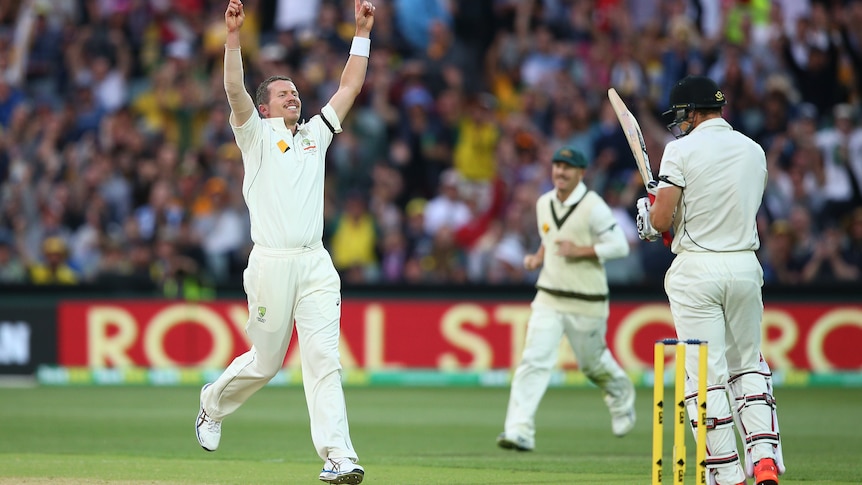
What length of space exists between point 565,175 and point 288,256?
3.90 metres

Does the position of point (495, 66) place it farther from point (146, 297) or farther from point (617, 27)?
point (146, 297)

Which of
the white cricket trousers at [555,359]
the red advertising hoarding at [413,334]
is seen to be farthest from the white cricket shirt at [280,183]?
the red advertising hoarding at [413,334]

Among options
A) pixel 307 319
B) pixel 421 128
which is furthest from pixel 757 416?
pixel 421 128

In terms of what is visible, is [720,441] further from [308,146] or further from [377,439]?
[377,439]

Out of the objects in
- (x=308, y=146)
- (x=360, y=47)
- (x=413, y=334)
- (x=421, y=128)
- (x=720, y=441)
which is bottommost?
(x=413, y=334)

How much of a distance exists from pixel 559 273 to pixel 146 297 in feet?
24.7

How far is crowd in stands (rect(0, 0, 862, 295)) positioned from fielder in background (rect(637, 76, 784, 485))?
893 centimetres

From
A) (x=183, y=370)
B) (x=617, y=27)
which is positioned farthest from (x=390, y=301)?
(x=617, y=27)

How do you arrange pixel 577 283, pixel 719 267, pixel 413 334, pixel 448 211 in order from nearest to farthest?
1. pixel 719 267
2. pixel 577 283
3. pixel 413 334
4. pixel 448 211

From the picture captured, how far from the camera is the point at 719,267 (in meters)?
7.46

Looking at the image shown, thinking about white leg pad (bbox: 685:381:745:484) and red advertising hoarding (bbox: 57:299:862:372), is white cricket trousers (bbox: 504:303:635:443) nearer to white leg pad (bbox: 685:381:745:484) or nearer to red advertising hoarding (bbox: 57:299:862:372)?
white leg pad (bbox: 685:381:745:484)

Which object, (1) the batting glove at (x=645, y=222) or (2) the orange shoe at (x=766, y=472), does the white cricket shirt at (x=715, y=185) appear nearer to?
(1) the batting glove at (x=645, y=222)

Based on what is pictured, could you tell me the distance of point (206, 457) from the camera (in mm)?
9797

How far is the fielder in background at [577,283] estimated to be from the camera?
11.1m
